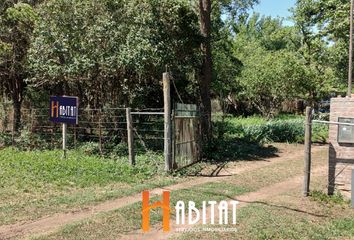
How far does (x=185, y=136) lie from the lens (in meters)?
12.3

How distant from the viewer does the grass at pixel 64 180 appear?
310 inches

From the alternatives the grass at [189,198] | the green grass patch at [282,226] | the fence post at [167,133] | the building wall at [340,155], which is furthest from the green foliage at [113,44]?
the green grass patch at [282,226]

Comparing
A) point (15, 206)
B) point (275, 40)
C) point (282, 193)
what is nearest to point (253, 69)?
point (282, 193)

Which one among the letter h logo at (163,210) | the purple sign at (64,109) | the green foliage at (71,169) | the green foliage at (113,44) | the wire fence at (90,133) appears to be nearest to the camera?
the letter h logo at (163,210)

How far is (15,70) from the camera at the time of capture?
16.6 meters

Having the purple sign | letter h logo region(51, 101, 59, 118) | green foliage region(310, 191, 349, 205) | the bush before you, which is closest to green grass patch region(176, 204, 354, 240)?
green foliage region(310, 191, 349, 205)

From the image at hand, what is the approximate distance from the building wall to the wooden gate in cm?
419

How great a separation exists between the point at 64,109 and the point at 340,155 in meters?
8.25

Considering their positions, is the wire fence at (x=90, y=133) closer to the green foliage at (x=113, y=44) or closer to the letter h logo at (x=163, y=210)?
the green foliage at (x=113, y=44)

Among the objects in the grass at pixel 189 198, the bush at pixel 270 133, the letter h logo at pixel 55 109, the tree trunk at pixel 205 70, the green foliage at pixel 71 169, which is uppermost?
the tree trunk at pixel 205 70

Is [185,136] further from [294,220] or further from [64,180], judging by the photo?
[294,220]

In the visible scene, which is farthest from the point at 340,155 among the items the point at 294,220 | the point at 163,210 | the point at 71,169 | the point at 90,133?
the point at 90,133

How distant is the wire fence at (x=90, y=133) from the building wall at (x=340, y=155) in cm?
635

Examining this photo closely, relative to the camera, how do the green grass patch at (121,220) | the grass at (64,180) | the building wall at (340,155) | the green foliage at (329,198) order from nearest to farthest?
the green grass patch at (121,220) → the grass at (64,180) → the green foliage at (329,198) → the building wall at (340,155)
